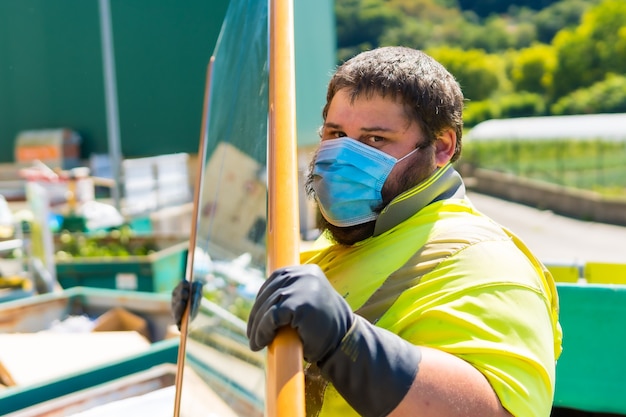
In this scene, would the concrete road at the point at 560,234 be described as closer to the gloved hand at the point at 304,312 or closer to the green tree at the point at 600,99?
the gloved hand at the point at 304,312

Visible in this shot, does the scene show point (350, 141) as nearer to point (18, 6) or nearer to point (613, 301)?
point (613, 301)

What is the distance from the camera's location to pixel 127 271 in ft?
21.6

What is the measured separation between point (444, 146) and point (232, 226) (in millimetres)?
651

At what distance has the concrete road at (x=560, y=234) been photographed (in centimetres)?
1742

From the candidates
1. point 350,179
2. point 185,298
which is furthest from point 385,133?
point 185,298

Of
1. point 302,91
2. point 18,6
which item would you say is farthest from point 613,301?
point 18,6

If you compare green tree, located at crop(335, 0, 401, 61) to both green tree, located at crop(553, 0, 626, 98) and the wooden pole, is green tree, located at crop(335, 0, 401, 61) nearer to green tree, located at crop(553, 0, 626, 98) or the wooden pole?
green tree, located at crop(553, 0, 626, 98)

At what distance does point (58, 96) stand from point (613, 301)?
18432 mm

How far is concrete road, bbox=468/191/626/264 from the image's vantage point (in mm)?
17422

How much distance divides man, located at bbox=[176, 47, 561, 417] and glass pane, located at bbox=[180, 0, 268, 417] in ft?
0.57

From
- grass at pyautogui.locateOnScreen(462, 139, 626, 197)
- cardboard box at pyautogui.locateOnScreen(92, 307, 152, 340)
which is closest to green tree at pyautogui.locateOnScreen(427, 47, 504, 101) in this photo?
grass at pyautogui.locateOnScreen(462, 139, 626, 197)

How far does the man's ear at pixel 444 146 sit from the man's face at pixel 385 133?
0.13 feet

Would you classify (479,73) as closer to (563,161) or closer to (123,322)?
(563,161)

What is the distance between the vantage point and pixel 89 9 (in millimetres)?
18797
